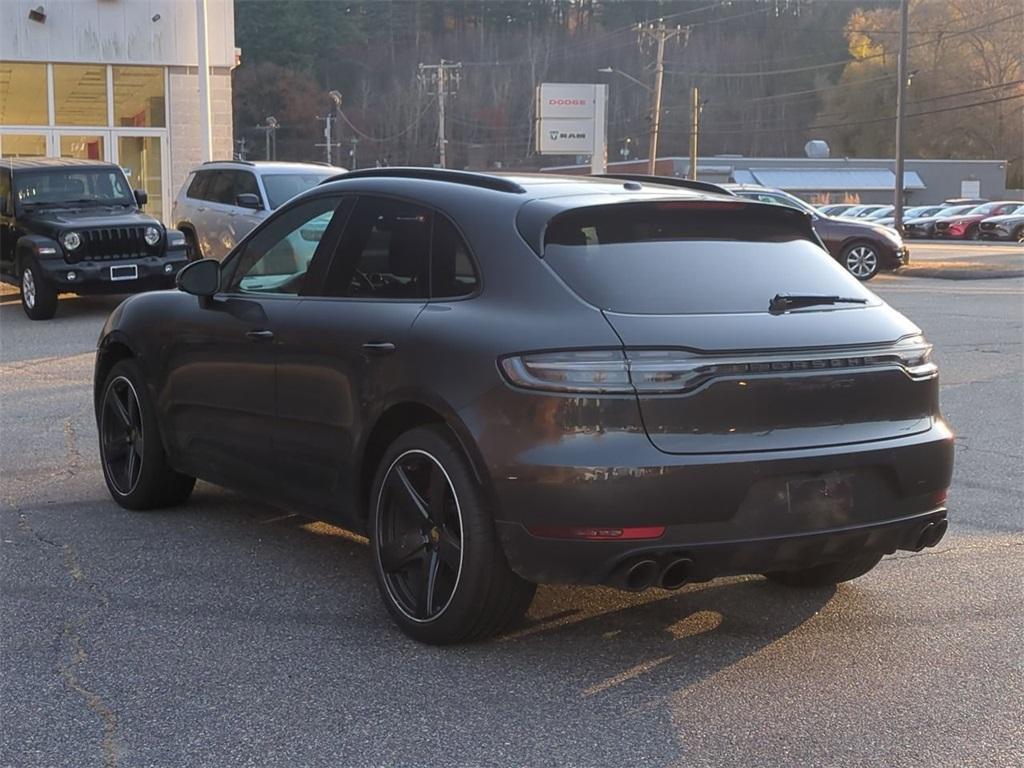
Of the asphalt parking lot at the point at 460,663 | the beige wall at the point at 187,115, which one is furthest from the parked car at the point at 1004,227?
the asphalt parking lot at the point at 460,663

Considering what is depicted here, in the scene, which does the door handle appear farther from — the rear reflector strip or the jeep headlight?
the jeep headlight

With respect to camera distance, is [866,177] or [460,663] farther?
[866,177]

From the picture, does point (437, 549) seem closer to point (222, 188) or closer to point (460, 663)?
point (460, 663)

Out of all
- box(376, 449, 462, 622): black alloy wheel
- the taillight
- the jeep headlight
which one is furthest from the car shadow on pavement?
the taillight

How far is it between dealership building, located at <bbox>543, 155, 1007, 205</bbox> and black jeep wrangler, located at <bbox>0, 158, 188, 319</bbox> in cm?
7221

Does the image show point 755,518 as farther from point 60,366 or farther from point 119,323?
point 60,366

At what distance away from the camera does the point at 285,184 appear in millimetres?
17547

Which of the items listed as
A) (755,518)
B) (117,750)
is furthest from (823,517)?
(117,750)

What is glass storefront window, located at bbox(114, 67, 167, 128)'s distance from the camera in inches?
1081

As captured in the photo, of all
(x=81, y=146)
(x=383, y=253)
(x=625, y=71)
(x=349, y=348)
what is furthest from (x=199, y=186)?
(x=625, y=71)

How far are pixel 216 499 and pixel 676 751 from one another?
379 centimetres

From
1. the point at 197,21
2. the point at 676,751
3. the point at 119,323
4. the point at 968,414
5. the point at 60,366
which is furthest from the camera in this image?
the point at 197,21

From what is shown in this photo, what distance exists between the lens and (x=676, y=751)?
12.0 feet

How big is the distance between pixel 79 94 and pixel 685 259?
83.5 ft
